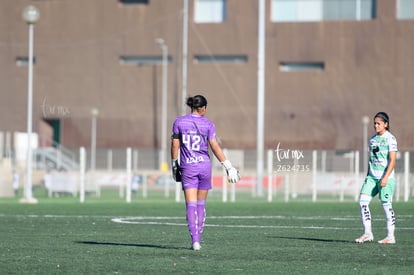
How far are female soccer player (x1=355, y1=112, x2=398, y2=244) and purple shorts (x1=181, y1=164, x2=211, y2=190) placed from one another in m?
3.29

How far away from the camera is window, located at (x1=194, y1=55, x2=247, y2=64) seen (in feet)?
250

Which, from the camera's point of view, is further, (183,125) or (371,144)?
(371,144)

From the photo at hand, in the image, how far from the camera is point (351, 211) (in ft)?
108

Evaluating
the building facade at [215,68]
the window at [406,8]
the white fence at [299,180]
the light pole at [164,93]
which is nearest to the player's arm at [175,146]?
the white fence at [299,180]

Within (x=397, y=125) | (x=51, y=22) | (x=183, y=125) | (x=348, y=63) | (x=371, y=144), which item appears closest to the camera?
(x=183, y=125)

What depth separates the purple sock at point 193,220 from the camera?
17.1 meters

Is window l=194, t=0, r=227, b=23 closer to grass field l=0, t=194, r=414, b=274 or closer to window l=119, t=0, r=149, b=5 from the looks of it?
window l=119, t=0, r=149, b=5

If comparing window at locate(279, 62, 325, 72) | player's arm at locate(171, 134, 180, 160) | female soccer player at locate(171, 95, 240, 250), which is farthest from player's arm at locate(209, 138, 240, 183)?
window at locate(279, 62, 325, 72)

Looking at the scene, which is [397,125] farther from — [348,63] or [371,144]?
[371,144]

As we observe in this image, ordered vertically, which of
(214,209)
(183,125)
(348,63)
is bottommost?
(214,209)

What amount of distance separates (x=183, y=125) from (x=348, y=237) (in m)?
4.92

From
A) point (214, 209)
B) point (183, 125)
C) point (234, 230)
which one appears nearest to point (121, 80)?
point (214, 209)

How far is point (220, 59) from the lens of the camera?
76625 millimetres

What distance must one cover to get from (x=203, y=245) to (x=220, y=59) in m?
58.9
